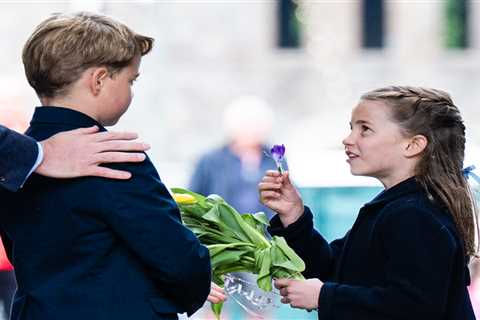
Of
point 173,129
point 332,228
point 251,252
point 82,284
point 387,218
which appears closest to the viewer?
point 82,284

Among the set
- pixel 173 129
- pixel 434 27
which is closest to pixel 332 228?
pixel 173 129

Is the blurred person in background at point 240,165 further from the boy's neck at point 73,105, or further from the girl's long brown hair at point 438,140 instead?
the boy's neck at point 73,105

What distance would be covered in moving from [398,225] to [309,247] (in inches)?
14.1

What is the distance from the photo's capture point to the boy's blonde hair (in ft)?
8.79

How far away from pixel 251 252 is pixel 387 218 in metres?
0.38

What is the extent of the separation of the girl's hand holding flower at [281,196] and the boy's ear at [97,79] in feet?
2.08

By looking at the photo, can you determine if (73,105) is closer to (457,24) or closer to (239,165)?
(239,165)

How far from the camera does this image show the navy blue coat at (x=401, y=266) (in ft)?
9.47

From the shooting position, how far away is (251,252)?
315 cm

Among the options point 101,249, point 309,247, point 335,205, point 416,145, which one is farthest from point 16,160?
point 335,205

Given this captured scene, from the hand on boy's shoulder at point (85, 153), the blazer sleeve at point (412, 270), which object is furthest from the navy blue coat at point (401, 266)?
the hand on boy's shoulder at point (85, 153)

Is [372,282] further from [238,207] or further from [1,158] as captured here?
[238,207]

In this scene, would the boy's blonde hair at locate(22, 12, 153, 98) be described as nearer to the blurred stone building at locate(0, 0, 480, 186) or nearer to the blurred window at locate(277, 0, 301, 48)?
the blurred stone building at locate(0, 0, 480, 186)

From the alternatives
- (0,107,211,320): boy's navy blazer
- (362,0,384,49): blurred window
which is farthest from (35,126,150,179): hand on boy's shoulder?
(362,0,384,49): blurred window
